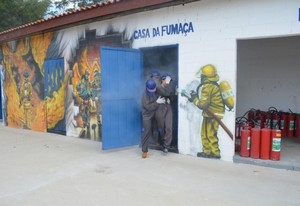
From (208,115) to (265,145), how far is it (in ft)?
4.03

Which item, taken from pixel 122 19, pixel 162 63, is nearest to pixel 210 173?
pixel 162 63

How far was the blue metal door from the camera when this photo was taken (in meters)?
9.66

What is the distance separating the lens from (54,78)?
389 inches

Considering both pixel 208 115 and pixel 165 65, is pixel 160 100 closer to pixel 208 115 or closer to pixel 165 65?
pixel 165 65

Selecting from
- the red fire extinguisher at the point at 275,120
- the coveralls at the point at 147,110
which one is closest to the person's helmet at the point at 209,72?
the coveralls at the point at 147,110

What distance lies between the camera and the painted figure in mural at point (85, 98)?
8.77 m

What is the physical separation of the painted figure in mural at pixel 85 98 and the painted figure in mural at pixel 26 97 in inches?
114

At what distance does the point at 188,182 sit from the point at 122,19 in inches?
178

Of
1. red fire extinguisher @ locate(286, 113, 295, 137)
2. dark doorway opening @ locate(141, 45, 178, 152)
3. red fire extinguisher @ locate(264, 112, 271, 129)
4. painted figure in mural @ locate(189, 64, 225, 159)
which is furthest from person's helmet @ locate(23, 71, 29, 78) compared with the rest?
red fire extinguisher @ locate(286, 113, 295, 137)

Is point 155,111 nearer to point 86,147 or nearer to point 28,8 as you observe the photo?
point 86,147

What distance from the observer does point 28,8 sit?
21.9 m

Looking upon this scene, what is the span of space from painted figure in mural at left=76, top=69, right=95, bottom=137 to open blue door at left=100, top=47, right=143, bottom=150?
5.58 feet

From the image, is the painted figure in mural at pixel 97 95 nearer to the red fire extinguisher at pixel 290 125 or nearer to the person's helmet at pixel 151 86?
the person's helmet at pixel 151 86

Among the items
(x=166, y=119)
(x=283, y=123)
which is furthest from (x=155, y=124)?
(x=283, y=123)
